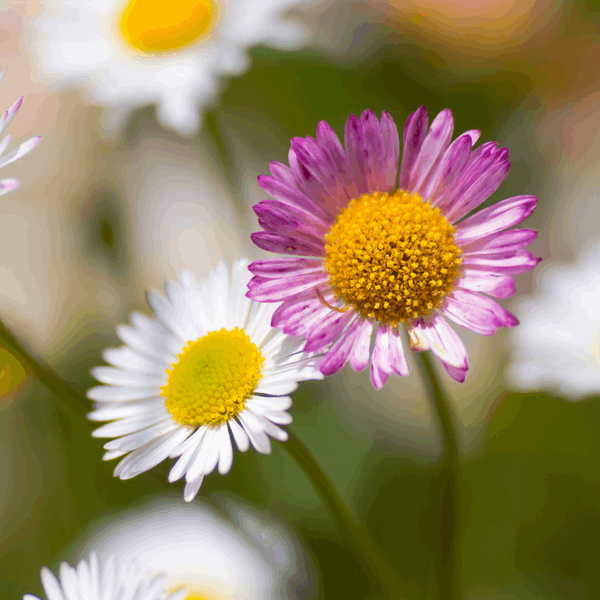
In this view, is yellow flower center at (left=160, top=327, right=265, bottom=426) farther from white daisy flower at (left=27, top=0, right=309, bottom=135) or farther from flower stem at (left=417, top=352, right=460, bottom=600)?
white daisy flower at (left=27, top=0, right=309, bottom=135)

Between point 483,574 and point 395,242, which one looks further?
point 483,574

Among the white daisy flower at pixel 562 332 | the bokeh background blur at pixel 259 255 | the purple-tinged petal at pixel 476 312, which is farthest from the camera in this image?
the bokeh background blur at pixel 259 255

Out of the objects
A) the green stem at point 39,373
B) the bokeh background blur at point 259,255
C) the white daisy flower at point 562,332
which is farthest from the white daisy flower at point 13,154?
the white daisy flower at point 562,332

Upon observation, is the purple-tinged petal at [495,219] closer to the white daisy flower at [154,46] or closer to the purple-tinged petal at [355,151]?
the purple-tinged petal at [355,151]

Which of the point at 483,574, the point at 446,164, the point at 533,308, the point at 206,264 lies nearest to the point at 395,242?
the point at 446,164

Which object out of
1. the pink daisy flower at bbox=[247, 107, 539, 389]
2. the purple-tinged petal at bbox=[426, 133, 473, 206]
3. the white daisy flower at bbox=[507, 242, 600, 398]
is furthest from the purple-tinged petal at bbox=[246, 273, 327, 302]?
the white daisy flower at bbox=[507, 242, 600, 398]

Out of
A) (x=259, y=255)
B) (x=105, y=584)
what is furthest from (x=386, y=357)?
(x=259, y=255)

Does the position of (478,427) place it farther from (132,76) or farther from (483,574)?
(132,76)
